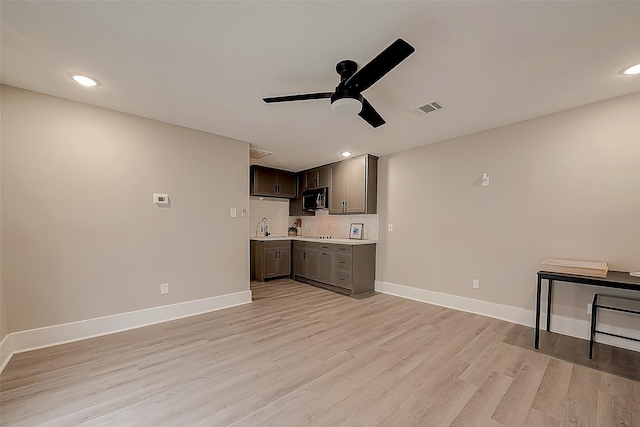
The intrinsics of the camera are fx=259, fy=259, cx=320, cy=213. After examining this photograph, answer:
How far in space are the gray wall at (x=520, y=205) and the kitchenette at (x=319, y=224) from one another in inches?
20.8

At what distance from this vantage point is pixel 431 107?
274 centimetres

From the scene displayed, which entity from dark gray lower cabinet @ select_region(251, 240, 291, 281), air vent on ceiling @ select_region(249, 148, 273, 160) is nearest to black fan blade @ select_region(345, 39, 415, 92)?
air vent on ceiling @ select_region(249, 148, 273, 160)

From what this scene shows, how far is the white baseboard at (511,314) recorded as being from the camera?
254cm

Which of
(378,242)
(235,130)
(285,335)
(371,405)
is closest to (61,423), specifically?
(285,335)

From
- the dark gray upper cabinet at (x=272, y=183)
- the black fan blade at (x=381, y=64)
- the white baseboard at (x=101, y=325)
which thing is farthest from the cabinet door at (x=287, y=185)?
the black fan blade at (x=381, y=64)

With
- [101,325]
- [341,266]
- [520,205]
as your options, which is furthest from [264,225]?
[520,205]

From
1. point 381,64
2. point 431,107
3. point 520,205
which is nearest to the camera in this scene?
point 381,64

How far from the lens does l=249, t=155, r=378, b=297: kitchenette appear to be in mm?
4512

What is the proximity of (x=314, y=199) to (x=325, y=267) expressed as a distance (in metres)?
1.63

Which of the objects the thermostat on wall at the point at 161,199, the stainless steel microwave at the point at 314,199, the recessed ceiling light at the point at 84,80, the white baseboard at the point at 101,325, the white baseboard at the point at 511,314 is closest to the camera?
the recessed ceiling light at the point at 84,80

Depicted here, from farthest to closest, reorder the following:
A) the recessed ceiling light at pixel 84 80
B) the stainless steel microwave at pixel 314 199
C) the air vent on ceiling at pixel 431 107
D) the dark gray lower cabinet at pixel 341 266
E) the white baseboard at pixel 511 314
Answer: the stainless steel microwave at pixel 314 199
the dark gray lower cabinet at pixel 341 266
the air vent on ceiling at pixel 431 107
the white baseboard at pixel 511 314
the recessed ceiling light at pixel 84 80

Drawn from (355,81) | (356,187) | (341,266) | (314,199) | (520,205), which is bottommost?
(341,266)

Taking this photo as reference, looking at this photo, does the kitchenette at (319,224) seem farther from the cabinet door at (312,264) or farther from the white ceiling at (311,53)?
the white ceiling at (311,53)

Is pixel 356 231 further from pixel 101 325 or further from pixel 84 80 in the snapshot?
pixel 84 80
